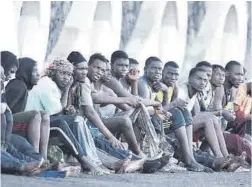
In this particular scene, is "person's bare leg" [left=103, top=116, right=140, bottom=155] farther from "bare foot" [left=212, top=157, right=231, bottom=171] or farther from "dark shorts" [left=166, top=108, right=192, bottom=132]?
"bare foot" [left=212, top=157, right=231, bottom=171]

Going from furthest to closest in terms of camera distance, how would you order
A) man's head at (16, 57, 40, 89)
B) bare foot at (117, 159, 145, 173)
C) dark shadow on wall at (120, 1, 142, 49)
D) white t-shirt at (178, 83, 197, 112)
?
1. dark shadow on wall at (120, 1, 142, 49)
2. white t-shirt at (178, 83, 197, 112)
3. bare foot at (117, 159, 145, 173)
4. man's head at (16, 57, 40, 89)

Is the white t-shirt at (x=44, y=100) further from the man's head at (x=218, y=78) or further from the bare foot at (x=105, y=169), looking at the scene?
the man's head at (x=218, y=78)

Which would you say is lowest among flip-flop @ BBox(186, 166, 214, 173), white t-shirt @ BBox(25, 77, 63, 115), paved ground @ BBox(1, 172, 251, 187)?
flip-flop @ BBox(186, 166, 214, 173)

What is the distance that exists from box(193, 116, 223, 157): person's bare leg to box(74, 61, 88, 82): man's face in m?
2.01

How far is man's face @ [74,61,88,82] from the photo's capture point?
11.5 m

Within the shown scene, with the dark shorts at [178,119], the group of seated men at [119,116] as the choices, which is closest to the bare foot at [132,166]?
the group of seated men at [119,116]

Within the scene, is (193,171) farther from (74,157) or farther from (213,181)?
(74,157)

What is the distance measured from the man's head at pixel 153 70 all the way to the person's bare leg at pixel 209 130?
24.2 inches

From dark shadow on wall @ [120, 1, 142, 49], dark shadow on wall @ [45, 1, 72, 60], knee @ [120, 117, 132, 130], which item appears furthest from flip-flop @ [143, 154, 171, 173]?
dark shadow on wall @ [120, 1, 142, 49]

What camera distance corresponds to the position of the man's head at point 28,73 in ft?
35.5

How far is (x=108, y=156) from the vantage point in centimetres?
1151

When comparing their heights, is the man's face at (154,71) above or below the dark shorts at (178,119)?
above

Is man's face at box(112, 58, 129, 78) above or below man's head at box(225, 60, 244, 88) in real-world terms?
above

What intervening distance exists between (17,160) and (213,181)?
233 centimetres
